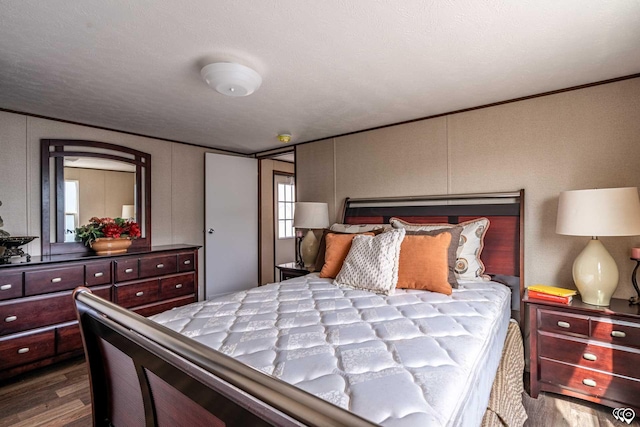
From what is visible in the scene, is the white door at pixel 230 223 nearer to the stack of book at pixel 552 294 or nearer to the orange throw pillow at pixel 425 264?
the orange throw pillow at pixel 425 264

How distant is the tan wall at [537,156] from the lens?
7.34 feet

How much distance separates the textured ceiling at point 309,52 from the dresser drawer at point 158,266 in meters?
1.49

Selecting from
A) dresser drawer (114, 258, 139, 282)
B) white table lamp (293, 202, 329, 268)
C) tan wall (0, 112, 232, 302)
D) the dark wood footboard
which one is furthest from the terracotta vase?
the dark wood footboard

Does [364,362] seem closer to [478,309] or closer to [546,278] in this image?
[478,309]

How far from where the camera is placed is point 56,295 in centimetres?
264

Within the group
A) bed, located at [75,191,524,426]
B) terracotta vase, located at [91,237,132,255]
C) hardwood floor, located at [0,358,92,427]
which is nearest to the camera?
bed, located at [75,191,524,426]

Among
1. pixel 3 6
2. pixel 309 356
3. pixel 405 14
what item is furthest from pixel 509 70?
pixel 3 6

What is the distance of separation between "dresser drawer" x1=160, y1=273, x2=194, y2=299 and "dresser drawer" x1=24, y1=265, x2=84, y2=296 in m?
0.76

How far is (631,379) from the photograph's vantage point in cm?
186

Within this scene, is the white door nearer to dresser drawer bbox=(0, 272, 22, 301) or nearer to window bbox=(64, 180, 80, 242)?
window bbox=(64, 180, 80, 242)

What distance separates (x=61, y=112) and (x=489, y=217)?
4.04m

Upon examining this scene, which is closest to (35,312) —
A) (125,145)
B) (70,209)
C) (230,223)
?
(70,209)

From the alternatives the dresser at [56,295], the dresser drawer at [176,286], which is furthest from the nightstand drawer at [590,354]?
the dresser at [56,295]

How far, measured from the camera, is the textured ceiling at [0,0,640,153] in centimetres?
153
